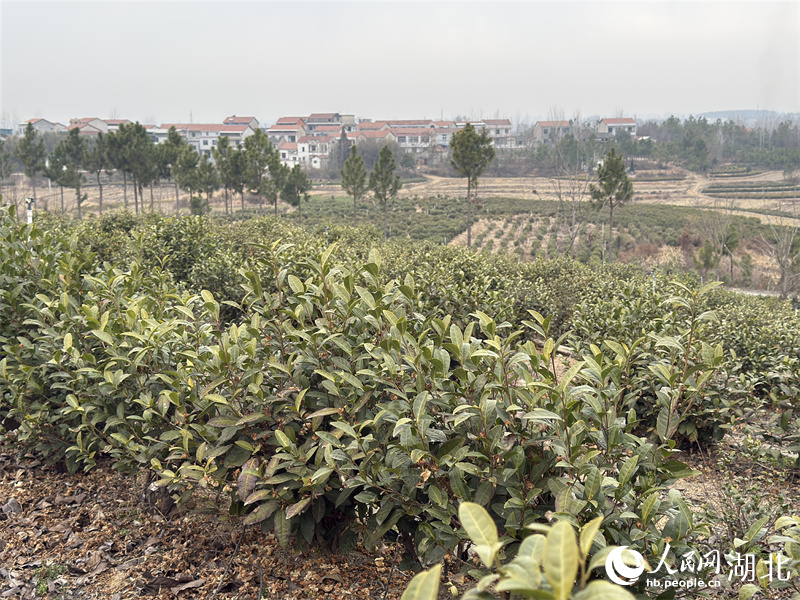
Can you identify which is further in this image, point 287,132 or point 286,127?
point 286,127

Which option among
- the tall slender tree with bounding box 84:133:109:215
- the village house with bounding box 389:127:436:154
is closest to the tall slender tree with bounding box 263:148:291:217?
the tall slender tree with bounding box 84:133:109:215

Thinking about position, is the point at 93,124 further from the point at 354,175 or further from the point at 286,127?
the point at 354,175

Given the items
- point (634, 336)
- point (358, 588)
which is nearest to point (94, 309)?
point (358, 588)

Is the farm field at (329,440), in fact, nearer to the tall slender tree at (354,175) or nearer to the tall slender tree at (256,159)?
the tall slender tree at (354,175)

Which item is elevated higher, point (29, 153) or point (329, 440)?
point (29, 153)

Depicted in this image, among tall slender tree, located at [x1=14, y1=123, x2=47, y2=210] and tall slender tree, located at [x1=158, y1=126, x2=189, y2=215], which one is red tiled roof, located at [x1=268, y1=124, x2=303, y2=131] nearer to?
tall slender tree, located at [x1=14, y1=123, x2=47, y2=210]

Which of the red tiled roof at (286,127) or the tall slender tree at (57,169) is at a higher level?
the red tiled roof at (286,127)

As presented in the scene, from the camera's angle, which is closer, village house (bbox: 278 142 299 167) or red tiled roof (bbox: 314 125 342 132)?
village house (bbox: 278 142 299 167)

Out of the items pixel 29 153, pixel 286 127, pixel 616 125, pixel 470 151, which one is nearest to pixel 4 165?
pixel 29 153

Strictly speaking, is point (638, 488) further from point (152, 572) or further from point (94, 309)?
point (94, 309)

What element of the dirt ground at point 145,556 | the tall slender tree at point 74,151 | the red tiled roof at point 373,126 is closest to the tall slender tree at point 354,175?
the tall slender tree at point 74,151

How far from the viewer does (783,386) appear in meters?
3.52

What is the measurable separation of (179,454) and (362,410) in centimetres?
69

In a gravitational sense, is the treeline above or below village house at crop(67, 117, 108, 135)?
below
